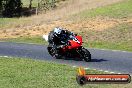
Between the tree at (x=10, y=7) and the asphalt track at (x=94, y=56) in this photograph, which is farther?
the tree at (x=10, y=7)

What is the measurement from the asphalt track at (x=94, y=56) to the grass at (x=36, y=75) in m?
1.31

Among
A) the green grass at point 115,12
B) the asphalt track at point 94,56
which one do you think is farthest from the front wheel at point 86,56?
the green grass at point 115,12

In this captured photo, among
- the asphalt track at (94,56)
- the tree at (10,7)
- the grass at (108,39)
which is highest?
the asphalt track at (94,56)

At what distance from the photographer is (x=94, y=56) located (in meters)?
21.5

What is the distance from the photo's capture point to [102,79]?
7496 mm

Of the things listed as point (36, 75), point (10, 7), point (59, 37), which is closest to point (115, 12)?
point (59, 37)

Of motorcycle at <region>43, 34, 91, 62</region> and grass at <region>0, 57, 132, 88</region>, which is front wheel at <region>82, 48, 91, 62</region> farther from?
grass at <region>0, 57, 132, 88</region>

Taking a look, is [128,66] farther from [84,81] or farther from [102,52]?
[84,81]

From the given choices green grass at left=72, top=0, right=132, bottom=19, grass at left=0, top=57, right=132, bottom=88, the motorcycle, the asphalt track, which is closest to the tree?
green grass at left=72, top=0, right=132, bottom=19

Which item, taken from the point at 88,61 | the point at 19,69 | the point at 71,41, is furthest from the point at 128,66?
the point at 19,69

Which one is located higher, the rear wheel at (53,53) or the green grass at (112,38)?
the rear wheel at (53,53)

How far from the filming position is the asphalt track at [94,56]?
1831 cm

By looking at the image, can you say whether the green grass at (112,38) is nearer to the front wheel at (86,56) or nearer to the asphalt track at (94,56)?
the asphalt track at (94,56)

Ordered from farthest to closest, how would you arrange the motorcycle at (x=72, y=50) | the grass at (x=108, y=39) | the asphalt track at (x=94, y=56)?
the grass at (x=108, y=39), the motorcycle at (x=72, y=50), the asphalt track at (x=94, y=56)
